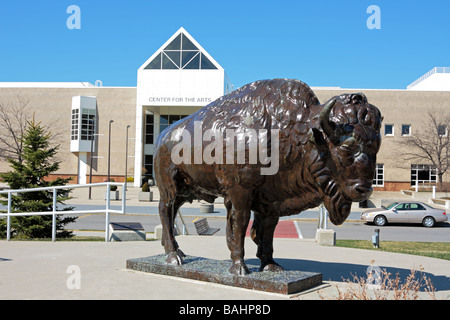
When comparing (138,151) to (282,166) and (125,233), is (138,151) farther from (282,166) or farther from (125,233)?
(282,166)

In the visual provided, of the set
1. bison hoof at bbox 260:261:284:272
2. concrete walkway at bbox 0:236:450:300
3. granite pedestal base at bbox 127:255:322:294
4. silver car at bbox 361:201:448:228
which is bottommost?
silver car at bbox 361:201:448:228

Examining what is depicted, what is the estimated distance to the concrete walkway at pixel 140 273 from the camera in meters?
4.95

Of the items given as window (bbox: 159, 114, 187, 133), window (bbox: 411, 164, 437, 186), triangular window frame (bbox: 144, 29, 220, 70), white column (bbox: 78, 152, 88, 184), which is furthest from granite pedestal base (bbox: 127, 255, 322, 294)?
white column (bbox: 78, 152, 88, 184)

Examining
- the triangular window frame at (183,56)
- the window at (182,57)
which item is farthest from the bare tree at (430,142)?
the window at (182,57)

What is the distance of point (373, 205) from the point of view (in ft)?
102

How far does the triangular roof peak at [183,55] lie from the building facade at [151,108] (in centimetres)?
10

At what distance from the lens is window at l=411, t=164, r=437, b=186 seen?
42.7 metres

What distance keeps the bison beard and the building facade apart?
3199cm

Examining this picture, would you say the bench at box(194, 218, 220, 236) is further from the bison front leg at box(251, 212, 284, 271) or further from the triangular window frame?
the triangular window frame

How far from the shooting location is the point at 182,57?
39906mm

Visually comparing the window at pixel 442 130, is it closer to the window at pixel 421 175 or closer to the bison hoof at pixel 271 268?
the window at pixel 421 175

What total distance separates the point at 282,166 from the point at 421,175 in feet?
141
